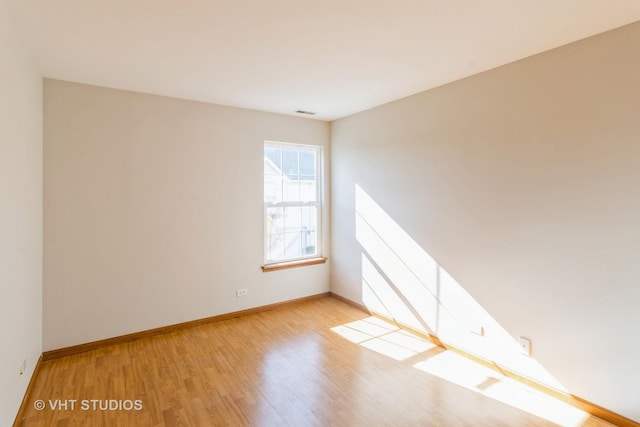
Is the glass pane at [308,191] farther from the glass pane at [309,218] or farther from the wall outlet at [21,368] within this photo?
the wall outlet at [21,368]

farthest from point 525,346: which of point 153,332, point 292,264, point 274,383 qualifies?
point 153,332

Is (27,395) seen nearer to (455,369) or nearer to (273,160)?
(273,160)

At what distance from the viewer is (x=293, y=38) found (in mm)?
2205

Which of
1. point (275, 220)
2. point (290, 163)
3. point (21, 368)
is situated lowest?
point (21, 368)

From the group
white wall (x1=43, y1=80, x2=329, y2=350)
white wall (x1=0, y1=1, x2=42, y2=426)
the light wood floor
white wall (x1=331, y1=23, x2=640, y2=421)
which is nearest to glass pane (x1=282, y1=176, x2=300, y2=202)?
white wall (x1=43, y1=80, x2=329, y2=350)

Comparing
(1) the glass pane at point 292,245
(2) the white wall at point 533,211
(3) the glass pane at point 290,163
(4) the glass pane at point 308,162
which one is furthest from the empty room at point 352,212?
(4) the glass pane at point 308,162

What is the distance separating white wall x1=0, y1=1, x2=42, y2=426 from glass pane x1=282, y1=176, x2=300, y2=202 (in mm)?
2513

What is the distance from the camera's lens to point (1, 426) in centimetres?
179

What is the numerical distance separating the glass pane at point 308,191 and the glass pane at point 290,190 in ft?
0.21

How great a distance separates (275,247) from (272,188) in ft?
2.57

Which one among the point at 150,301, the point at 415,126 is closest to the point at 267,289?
the point at 150,301

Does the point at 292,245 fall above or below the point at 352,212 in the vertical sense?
below

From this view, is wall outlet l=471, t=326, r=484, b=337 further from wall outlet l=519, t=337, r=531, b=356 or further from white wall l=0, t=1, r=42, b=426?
white wall l=0, t=1, r=42, b=426

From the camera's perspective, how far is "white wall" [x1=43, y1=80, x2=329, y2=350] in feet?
9.78
